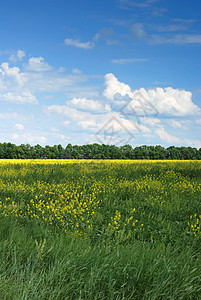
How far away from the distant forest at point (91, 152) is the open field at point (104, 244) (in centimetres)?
4783

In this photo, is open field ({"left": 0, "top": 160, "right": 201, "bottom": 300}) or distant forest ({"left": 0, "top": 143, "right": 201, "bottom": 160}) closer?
open field ({"left": 0, "top": 160, "right": 201, "bottom": 300})

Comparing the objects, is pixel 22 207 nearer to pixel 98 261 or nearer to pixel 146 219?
pixel 146 219

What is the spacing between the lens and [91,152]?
6109 cm

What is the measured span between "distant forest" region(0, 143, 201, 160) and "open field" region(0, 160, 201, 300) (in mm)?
47830

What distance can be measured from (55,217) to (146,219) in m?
2.36

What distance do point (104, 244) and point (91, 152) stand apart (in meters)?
55.9

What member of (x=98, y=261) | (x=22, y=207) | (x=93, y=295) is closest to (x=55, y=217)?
(x=22, y=207)

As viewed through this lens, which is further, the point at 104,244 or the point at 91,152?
the point at 91,152

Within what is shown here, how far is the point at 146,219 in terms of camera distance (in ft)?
22.0

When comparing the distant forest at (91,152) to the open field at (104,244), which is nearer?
the open field at (104,244)

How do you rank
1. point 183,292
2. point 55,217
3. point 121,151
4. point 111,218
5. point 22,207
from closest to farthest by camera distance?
point 183,292
point 111,218
point 55,217
point 22,207
point 121,151

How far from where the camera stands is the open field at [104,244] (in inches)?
125

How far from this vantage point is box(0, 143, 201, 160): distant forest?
58719 mm

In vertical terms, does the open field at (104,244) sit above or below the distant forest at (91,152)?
below
